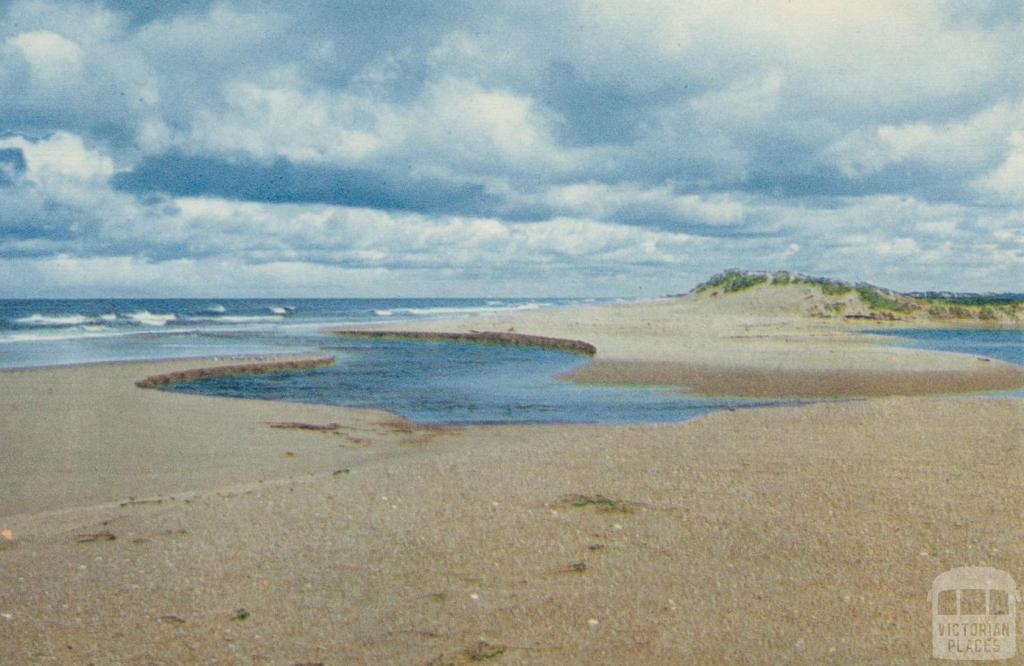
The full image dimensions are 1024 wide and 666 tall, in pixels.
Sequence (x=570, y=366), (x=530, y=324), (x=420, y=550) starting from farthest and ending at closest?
(x=530, y=324) < (x=570, y=366) < (x=420, y=550)

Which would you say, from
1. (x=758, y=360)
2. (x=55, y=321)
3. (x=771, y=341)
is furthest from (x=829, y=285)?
(x=55, y=321)

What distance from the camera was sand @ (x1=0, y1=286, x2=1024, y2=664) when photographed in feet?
21.7

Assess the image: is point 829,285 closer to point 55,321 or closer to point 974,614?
point 55,321

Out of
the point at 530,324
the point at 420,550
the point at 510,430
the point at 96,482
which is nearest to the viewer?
the point at 420,550

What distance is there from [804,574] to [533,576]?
2406 millimetres

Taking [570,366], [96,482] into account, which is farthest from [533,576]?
[570,366]

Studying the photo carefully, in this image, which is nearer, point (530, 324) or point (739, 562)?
point (739, 562)

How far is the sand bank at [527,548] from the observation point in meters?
6.61

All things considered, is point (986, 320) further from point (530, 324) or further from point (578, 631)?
point (578, 631)

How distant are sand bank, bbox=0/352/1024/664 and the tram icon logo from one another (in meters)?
0.15

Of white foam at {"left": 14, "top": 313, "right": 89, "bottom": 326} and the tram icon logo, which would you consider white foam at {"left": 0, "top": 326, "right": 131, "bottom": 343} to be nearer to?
white foam at {"left": 14, "top": 313, "right": 89, "bottom": 326}

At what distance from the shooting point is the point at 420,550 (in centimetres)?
855

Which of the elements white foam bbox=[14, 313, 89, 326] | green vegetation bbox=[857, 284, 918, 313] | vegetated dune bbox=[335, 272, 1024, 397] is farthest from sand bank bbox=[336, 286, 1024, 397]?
white foam bbox=[14, 313, 89, 326]

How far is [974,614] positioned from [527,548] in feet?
12.7
